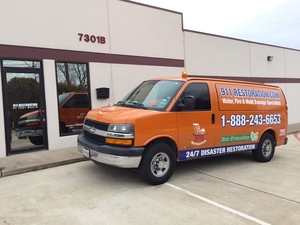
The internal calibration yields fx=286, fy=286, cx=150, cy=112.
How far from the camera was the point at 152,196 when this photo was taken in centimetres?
496

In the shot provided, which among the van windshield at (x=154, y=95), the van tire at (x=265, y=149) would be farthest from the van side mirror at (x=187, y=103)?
the van tire at (x=265, y=149)

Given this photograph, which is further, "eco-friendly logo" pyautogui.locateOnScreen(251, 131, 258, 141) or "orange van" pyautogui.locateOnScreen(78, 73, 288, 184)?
"eco-friendly logo" pyautogui.locateOnScreen(251, 131, 258, 141)

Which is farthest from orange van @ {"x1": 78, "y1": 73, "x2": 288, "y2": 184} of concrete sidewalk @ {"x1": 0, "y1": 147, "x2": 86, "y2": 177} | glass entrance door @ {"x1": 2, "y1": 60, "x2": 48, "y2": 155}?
glass entrance door @ {"x1": 2, "y1": 60, "x2": 48, "y2": 155}

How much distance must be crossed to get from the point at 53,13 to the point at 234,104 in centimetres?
602

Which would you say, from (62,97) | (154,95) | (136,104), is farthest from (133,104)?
(62,97)

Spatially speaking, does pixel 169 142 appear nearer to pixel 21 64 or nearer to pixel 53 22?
pixel 21 64

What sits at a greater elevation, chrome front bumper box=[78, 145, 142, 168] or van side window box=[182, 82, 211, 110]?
van side window box=[182, 82, 211, 110]

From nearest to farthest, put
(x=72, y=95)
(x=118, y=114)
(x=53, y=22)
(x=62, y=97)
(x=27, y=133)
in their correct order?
(x=118, y=114)
(x=27, y=133)
(x=53, y=22)
(x=62, y=97)
(x=72, y=95)

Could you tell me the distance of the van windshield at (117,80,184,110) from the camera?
19.1 ft

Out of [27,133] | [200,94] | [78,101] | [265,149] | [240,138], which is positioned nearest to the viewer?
[200,94]

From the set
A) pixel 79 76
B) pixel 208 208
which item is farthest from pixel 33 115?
pixel 208 208

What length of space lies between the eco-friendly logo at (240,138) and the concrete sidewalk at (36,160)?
3.67 meters

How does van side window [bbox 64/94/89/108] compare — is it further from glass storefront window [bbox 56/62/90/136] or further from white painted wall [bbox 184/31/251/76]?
white painted wall [bbox 184/31/251/76]

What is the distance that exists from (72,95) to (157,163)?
4894 millimetres
